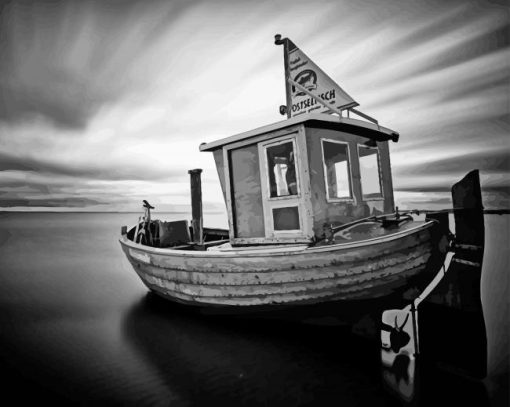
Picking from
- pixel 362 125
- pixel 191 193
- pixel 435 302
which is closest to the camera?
pixel 435 302

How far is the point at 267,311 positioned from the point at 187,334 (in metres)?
1.94

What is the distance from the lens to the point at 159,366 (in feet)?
14.0

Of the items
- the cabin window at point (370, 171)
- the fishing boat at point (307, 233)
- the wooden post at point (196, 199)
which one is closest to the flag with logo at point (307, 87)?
the fishing boat at point (307, 233)

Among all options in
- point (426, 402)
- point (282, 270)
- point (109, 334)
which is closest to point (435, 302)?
point (426, 402)

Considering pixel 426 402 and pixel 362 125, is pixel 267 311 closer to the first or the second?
pixel 426 402

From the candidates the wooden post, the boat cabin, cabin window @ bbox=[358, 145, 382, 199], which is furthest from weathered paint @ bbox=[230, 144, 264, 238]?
cabin window @ bbox=[358, 145, 382, 199]

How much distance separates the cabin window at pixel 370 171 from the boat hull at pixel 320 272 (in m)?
1.51

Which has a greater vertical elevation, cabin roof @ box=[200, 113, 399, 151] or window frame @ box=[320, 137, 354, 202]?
cabin roof @ box=[200, 113, 399, 151]

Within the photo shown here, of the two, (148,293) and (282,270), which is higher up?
(282,270)

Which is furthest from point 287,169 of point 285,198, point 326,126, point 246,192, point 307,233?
point 307,233

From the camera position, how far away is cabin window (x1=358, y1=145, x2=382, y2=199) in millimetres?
5520

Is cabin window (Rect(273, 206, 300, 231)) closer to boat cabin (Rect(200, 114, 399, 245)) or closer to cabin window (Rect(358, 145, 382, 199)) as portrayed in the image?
boat cabin (Rect(200, 114, 399, 245))

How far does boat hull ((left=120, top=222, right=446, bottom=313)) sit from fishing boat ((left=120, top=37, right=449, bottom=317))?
15 millimetres

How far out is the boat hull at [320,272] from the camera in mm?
3748
